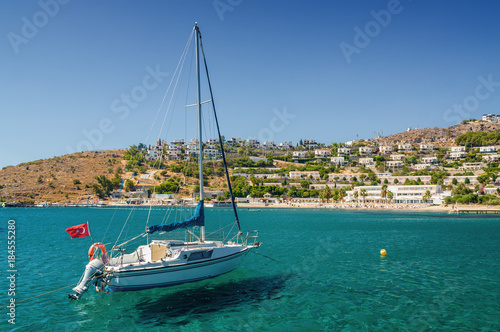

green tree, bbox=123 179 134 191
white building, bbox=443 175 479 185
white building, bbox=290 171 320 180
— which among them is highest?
white building, bbox=290 171 320 180

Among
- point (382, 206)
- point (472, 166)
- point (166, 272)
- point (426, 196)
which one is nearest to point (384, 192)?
point (382, 206)

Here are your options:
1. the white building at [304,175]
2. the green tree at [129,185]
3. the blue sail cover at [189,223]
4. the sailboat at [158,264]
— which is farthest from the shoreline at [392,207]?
the sailboat at [158,264]

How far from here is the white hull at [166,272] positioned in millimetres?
18094

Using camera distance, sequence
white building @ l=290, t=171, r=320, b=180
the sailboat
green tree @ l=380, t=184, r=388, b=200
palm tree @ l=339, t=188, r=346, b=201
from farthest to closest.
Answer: white building @ l=290, t=171, r=320, b=180
palm tree @ l=339, t=188, r=346, b=201
green tree @ l=380, t=184, r=388, b=200
the sailboat

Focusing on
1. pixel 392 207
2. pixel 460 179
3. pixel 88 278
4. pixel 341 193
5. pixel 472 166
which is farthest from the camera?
pixel 472 166

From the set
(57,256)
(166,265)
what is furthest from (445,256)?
(57,256)

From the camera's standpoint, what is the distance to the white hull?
1809cm

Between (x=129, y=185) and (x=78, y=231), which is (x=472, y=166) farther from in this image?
A: (x=78, y=231)

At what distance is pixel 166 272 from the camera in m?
18.8

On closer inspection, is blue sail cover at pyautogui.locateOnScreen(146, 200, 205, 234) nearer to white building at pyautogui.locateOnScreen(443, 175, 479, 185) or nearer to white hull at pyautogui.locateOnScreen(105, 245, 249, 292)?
white hull at pyautogui.locateOnScreen(105, 245, 249, 292)

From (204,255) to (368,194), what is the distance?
450ft

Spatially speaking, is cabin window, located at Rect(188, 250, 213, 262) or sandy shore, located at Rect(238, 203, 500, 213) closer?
cabin window, located at Rect(188, 250, 213, 262)

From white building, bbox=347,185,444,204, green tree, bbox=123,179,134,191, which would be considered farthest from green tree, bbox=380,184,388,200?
green tree, bbox=123,179,134,191

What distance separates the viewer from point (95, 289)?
19.9 meters
